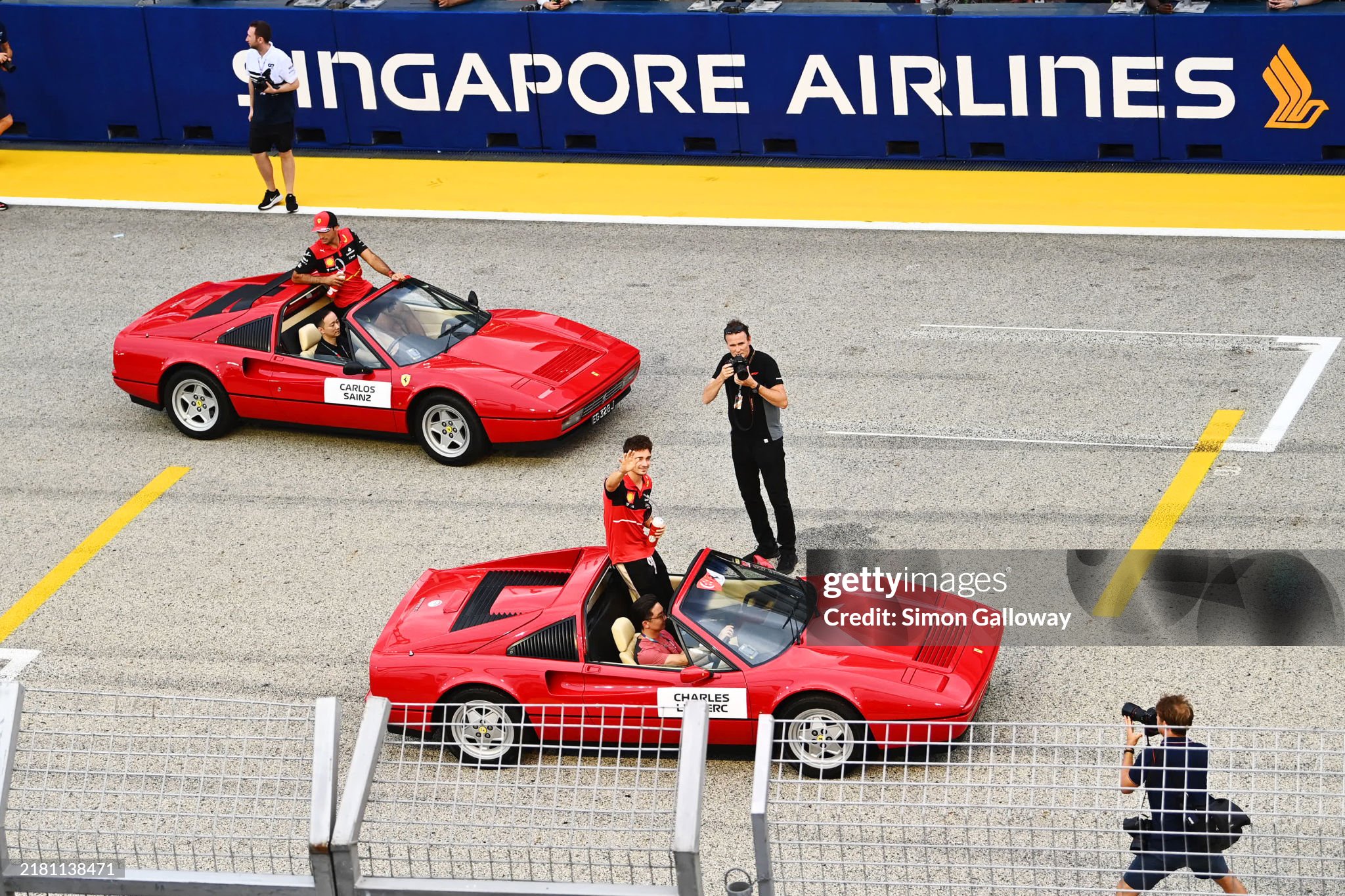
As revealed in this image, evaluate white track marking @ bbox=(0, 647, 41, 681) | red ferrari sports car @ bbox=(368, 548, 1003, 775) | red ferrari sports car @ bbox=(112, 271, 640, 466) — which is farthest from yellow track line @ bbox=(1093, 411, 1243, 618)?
white track marking @ bbox=(0, 647, 41, 681)

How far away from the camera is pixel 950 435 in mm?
13109

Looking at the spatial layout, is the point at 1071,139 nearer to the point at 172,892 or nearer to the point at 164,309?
the point at 164,309

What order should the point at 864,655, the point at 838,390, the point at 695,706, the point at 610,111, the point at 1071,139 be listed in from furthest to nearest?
1. the point at 610,111
2. the point at 1071,139
3. the point at 838,390
4. the point at 864,655
5. the point at 695,706

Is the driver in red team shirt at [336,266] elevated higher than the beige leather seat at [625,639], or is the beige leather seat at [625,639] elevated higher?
the driver in red team shirt at [336,266]

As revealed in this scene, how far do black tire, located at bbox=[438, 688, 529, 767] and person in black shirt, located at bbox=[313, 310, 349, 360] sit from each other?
4398mm

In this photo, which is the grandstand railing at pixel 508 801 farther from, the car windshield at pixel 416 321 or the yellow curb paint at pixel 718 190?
the yellow curb paint at pixel 718 190

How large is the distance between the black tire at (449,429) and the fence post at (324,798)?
718 centimetres

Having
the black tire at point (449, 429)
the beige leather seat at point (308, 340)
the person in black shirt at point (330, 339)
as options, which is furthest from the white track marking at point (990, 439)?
the beige leather seat at point (308, 340)

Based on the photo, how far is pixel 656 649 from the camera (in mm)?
9422

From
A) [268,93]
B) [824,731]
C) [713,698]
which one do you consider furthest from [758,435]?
[268,93]

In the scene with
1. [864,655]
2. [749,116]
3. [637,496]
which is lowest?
[864,655]

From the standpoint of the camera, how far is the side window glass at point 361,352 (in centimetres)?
1302

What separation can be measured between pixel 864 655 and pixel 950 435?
14.0 feet

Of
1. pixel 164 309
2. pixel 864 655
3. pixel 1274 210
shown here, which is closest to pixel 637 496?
pixel 864 655
